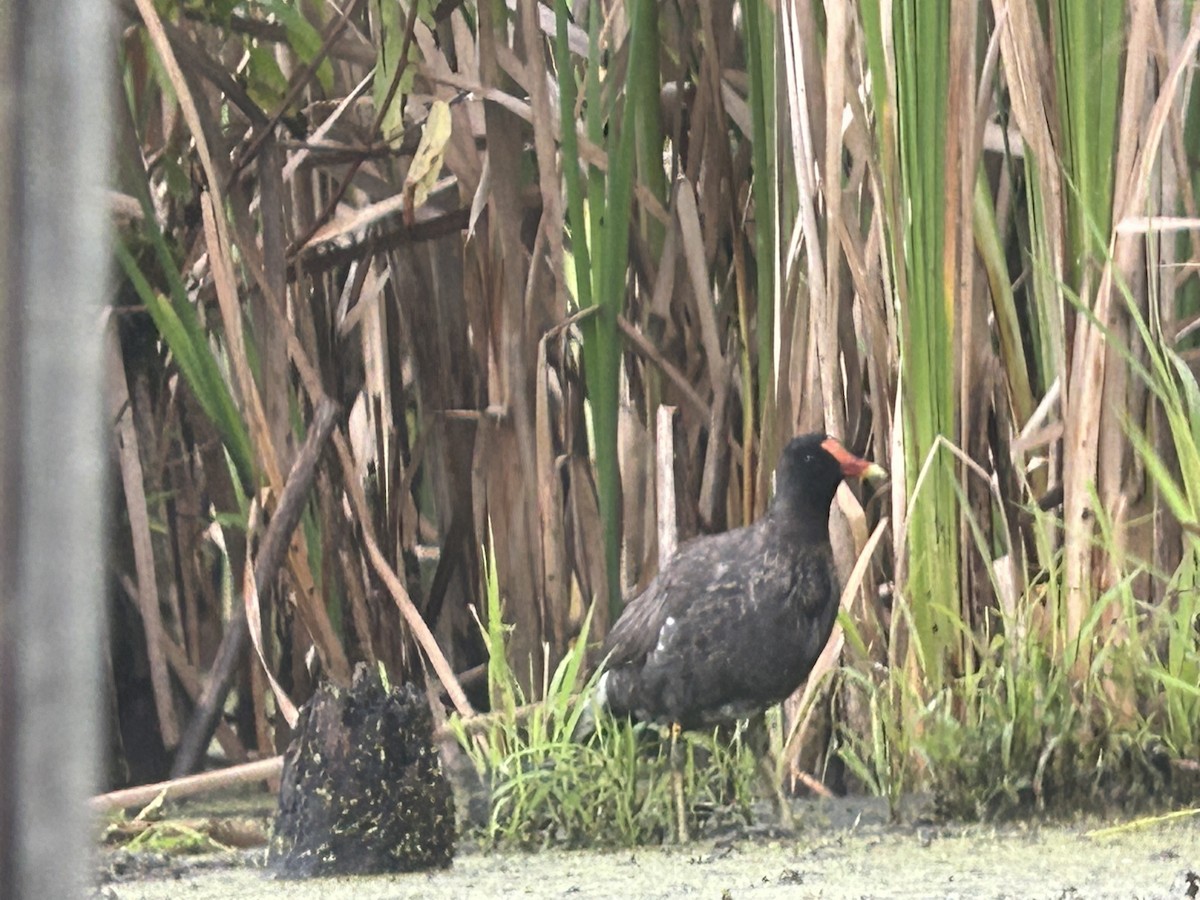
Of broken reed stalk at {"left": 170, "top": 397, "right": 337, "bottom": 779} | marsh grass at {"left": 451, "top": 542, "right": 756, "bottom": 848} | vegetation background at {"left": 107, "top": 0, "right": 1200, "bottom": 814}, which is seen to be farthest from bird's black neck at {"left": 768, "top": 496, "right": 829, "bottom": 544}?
broken reed stalk at {"left": 170, "top": 397, "right": 337, "bottom": 779}

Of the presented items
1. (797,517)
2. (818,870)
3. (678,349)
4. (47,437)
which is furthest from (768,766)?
(47,437)

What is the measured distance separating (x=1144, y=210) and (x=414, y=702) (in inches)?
44.0

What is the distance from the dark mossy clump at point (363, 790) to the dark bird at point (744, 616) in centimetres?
35

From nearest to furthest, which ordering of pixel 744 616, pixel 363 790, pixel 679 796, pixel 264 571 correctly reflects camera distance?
pixel 363 790 < pixel 679 796 < pixel 744 616 < pixel 264 571

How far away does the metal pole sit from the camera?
0.87ft

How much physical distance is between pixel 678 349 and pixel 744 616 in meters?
0.60

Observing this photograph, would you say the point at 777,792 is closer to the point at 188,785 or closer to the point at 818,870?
the point at 818,870

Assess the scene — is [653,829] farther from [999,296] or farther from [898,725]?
[999,296]

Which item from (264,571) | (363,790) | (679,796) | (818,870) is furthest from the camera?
(264,571)

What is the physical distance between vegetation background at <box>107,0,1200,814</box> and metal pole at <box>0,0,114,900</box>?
189cm

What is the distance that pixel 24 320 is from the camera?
0.88ft

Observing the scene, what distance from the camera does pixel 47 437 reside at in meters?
0.27

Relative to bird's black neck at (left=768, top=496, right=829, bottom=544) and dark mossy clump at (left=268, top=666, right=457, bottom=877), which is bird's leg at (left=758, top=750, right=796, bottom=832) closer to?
bird's black neck at (left=768, top=496, right=829, bottom=544)

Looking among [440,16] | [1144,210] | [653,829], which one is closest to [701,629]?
[653,829]
